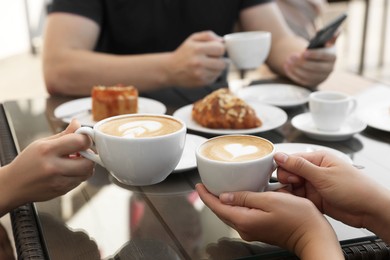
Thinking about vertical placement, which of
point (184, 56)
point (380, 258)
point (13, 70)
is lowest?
point (13, 70)

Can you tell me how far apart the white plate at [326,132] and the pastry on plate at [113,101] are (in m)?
0.36

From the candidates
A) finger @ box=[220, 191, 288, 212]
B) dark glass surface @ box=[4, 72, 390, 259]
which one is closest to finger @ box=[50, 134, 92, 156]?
dark glass surface @ box=[4, 72, 390, 259]

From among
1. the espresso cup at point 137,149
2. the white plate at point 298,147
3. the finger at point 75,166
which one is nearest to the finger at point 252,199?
the espresso cup at point 137,149

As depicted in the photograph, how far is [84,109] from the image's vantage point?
1.28m

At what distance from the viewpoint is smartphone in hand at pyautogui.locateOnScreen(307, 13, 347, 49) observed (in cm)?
132

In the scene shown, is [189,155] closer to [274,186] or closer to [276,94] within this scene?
[274,186]

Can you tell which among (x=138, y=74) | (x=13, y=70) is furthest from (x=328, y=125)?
(x=13, y=70)

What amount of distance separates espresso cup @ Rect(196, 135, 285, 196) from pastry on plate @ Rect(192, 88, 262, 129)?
367 mm

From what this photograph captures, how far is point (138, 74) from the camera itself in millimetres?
1425

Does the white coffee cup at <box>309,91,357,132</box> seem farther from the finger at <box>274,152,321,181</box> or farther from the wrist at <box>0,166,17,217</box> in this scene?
the wrist at <box>0,166,17,217</box>

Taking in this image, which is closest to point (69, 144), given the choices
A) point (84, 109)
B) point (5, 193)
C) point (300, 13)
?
point (5, 193)

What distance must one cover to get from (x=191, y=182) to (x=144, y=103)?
0.44 metres

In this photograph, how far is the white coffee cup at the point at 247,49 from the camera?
4.35ft

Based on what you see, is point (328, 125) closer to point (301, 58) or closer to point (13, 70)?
point (301, 58)
